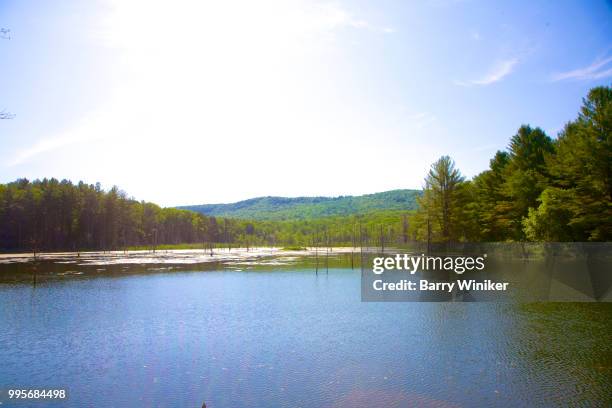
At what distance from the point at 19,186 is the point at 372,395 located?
473 feet

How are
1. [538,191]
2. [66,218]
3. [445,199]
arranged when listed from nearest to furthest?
[538,191]
[445,199]
[66,218]

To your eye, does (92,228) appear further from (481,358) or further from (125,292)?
(481,358)

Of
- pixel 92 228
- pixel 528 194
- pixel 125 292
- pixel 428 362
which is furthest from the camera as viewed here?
pixel 92 228

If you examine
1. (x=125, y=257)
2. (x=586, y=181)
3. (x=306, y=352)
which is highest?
(x=586, y=181)

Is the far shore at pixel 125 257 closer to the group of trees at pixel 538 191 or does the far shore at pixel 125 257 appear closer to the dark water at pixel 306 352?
the group of trees at pixel 538 191

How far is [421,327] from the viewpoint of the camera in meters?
24.8

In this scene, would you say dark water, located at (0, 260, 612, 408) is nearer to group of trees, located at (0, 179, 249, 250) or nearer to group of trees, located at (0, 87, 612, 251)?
group of trees, located at (0, 87, 612, 251)

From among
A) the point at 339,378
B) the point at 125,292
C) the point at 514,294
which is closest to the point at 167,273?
the point at 125,292

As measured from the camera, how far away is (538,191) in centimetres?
5725

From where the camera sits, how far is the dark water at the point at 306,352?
48.7ft

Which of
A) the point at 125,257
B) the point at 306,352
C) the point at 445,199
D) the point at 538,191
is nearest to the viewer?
the point at 306,352

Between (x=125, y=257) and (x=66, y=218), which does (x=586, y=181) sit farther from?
(x=66, y=218)

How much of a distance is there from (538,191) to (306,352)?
48548 mm

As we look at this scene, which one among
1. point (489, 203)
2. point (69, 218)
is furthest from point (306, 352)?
point (69, 218)
